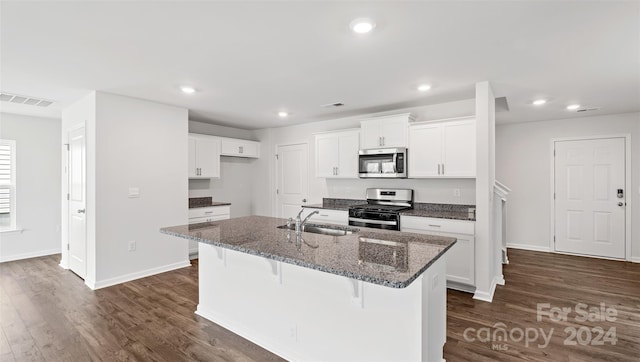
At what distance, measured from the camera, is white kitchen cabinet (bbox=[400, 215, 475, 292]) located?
3.60 meters

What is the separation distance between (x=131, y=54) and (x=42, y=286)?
3.31 m

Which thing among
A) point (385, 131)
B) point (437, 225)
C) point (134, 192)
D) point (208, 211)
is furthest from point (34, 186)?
point (437, 225)

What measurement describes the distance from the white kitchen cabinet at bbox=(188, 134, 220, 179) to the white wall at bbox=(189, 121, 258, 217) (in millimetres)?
387

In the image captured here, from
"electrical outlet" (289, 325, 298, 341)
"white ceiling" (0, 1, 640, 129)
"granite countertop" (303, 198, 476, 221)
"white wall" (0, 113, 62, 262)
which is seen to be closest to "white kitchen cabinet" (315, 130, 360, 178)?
"granite countertop" (303, 198, 476, 221)

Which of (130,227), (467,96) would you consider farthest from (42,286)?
(467,96)

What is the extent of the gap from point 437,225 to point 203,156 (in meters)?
3.91

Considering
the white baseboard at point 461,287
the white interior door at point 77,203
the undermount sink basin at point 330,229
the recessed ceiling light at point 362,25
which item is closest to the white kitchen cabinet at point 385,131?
the white baseboard at point 461,287

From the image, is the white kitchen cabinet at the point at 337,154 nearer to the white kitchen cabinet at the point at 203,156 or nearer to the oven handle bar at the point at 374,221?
the oven handle bar at the point at 374,221

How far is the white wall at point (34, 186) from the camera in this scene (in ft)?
16.9

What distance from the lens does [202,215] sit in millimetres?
5199

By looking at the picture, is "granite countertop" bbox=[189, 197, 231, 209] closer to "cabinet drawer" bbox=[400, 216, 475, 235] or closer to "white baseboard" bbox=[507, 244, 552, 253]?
"cabinet drawer" bbox=[400, 216, 475, 235]

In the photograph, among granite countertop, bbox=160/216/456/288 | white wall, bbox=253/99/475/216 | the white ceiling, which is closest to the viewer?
granite countertop, bbox=160/216/456/288

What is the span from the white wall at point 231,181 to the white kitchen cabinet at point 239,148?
0.24 meters

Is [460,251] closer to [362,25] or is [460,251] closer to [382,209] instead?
[382,209]
